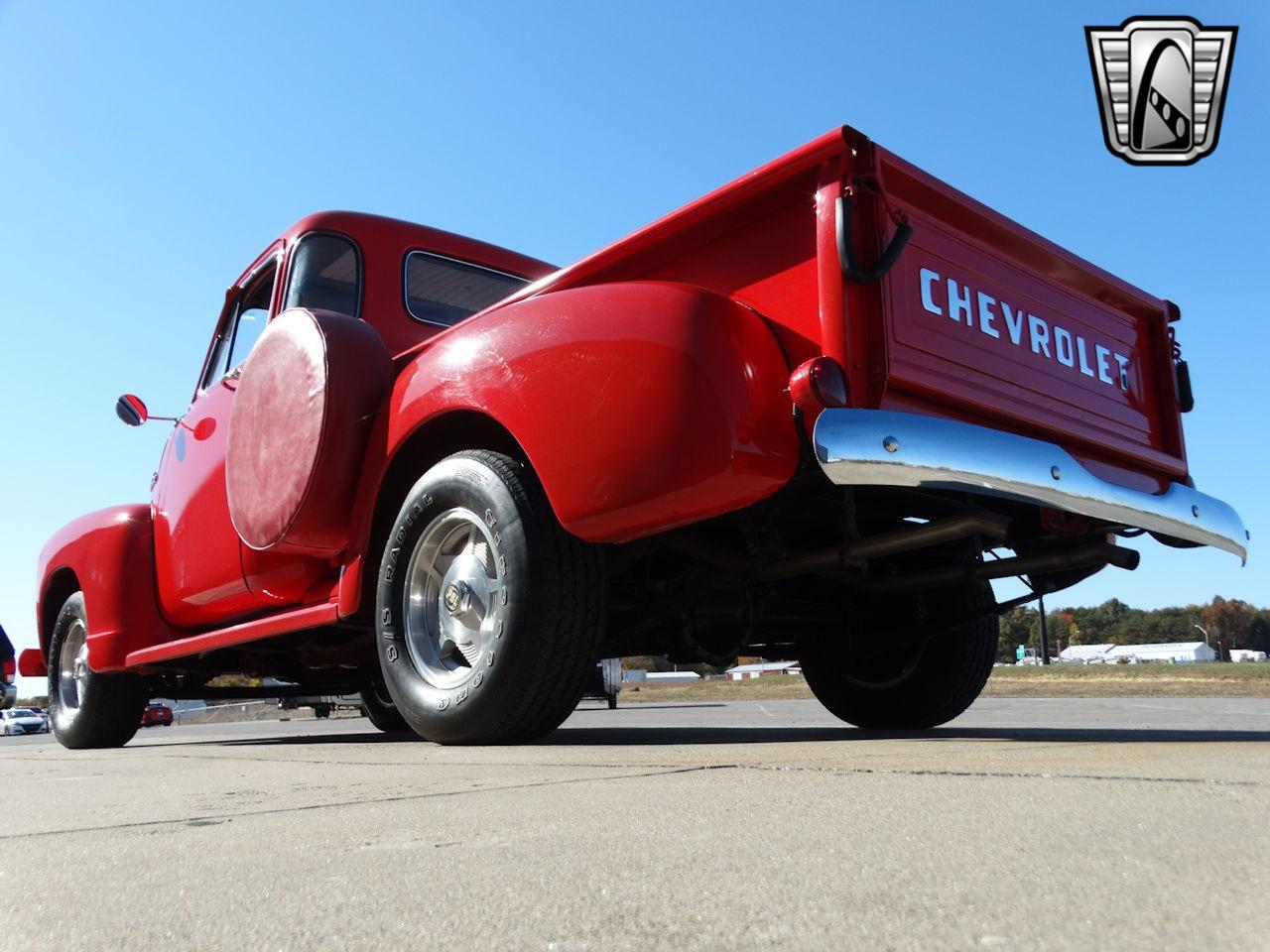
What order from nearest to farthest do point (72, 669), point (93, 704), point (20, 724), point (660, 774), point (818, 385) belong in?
point (660, 774) → point (818, 385) → point (93, 704) → point (72, 669) → point (20, 724)

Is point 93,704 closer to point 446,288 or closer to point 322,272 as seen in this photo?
point 322,272

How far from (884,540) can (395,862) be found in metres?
2.12

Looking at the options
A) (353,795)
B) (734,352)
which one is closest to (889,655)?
(734,352)

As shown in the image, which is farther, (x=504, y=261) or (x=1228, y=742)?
(x=504, y=261)

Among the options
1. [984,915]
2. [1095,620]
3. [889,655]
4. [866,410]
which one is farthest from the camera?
[1095,620]

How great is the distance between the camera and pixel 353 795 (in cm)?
206

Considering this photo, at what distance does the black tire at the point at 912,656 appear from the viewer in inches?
173

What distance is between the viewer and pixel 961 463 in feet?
8.89

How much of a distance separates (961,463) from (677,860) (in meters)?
1.74

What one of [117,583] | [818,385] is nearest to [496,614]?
[818,385]

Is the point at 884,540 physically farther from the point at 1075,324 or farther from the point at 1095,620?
the point at 1095,620

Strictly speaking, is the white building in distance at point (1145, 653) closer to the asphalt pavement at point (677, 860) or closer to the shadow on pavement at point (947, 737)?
the shadow on pavement at point (947, 737)

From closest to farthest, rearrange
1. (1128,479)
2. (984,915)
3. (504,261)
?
(984,915)
(1128,479)
(504,261)

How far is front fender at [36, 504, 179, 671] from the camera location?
5516 mm
